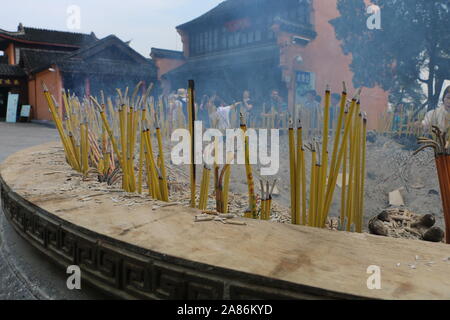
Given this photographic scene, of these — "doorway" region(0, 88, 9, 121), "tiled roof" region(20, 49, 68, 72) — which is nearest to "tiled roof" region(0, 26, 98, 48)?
"doorway" region(0, 88, 9, 121)

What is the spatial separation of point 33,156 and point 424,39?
6160mm

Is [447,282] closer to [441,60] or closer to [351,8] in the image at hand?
[441,60]

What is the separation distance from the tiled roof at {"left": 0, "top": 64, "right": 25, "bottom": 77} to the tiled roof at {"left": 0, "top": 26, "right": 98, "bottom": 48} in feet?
7.45

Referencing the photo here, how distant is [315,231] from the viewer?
89cm

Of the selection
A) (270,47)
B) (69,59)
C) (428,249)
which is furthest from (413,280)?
(69,59)

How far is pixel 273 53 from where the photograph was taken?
870cm

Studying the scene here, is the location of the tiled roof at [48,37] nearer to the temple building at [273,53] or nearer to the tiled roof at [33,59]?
the tiled roof at [33,59]

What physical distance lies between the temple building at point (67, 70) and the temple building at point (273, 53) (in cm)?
227

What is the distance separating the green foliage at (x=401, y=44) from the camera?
5871 millimetres

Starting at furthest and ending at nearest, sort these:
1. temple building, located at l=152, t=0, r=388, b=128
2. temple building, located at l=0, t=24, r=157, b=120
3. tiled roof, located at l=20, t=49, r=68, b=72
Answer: tiled roof, located at l=20, t=49, r=68, b=72 → temple building, located at l=0, t=24, r=157, b=120 → temple building, located at l=152, t=0, r=388, b=128

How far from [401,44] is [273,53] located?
3.16 metres

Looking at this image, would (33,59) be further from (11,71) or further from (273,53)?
(273,53)

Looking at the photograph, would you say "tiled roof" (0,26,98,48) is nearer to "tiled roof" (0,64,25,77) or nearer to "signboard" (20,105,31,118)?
"tiled roof" (0,64,25,77)

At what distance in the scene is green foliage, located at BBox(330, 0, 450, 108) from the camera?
587 centimetres
